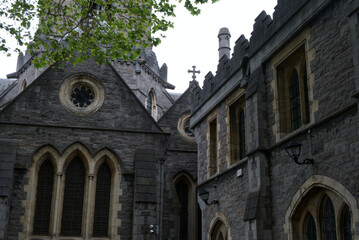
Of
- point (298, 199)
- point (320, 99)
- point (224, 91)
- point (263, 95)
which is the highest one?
point (224, 91)

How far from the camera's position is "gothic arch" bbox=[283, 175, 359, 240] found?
9.25 m

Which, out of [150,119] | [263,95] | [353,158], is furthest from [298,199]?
[150,119]

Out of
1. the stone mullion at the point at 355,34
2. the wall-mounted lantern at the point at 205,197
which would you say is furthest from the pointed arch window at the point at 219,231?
the stone mullion at the point at 355,34

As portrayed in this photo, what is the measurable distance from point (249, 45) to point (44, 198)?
9.67m

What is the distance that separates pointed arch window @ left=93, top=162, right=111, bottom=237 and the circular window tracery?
2467mm

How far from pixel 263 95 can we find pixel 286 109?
37.0 inches

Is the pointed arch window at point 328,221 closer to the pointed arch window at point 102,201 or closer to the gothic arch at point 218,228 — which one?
the gothic arch at point 218,228

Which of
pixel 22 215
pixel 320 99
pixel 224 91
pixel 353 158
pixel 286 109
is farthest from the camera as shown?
pixel 22 215

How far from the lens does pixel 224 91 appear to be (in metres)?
16.2

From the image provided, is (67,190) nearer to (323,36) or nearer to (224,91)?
(224,91)

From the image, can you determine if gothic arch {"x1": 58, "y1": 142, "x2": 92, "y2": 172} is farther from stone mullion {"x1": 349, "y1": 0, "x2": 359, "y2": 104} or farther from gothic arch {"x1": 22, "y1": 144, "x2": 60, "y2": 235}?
stone mullion {"x1": 349, "y1": 0, "x2": 359, "y2": 104}

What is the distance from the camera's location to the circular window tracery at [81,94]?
63.5 feet

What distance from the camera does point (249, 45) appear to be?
47.6 feet

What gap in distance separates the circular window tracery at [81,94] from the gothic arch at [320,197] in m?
10.5
